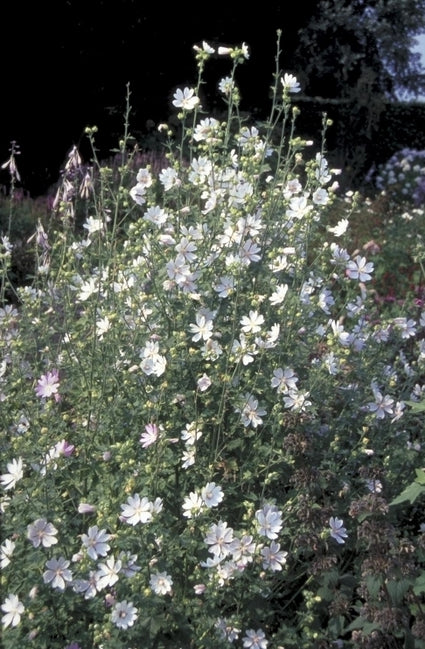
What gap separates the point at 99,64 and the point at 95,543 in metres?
13.3

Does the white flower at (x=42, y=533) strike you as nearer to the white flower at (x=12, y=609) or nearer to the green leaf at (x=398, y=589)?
the white flower at (x=12, y=609)

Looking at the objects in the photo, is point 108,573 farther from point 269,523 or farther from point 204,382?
point 204,382

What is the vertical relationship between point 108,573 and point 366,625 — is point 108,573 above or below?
above

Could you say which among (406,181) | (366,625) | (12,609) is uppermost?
(12,609)

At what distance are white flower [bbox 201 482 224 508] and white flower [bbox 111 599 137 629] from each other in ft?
1.13

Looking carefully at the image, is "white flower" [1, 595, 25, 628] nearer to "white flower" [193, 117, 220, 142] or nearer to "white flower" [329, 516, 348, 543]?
"white flower" [329, 516, 348, 543]

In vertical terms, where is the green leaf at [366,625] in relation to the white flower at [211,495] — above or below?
below

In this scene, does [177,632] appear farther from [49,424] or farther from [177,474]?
[49,424]

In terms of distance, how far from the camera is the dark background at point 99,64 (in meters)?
14.1

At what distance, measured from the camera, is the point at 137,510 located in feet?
8.14

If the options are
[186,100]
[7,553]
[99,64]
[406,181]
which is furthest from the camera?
[99,64]

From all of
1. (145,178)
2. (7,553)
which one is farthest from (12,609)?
(145,178)

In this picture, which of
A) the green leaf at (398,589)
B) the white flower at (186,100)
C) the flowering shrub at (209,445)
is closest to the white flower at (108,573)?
the flowering shrub at (209,445)

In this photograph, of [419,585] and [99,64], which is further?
[99,64]
